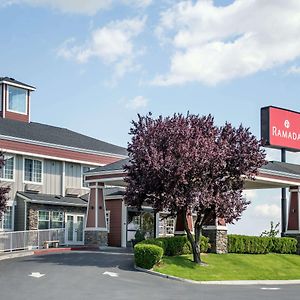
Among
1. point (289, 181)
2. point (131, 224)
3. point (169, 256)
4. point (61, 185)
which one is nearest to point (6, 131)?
point (61, 185)

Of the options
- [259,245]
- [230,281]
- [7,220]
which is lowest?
[230,281]

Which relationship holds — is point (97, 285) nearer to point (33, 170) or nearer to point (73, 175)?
point (33, 170)

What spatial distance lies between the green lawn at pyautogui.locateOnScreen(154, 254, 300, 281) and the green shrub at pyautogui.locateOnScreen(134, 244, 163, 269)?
1.28 ft

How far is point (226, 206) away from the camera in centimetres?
3212

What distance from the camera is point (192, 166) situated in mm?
30906

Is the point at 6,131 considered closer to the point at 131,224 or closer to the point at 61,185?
the point at 61,185

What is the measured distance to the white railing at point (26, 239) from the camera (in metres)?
35.9

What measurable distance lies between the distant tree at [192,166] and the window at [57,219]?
1217cm

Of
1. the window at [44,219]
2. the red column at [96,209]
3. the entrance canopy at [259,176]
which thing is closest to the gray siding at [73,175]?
the window at [44,219]

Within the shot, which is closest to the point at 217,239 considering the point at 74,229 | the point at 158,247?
the point at 158,247

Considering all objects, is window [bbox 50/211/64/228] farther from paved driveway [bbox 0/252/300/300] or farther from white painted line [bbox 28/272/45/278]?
white painted line [bbox 28/272/45/278]

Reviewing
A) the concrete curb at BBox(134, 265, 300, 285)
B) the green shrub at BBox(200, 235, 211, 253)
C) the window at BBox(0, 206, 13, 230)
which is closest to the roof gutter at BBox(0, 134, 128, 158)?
the window at BBox(0, 206, 13, 230)

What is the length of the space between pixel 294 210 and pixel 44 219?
16.5 meters

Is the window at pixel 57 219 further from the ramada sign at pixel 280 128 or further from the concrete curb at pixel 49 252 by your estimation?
the ramada sign at pixel 280 128
